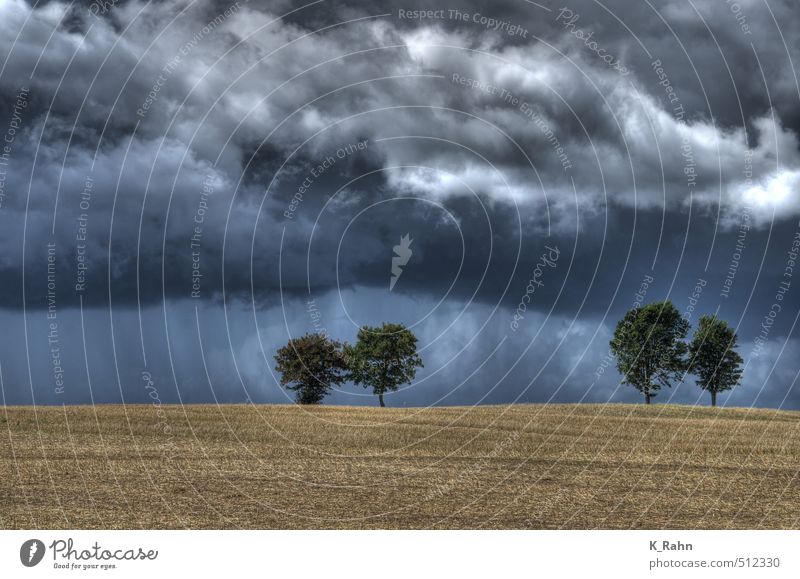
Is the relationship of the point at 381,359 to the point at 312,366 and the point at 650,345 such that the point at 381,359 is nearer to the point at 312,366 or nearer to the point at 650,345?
the point at 312,366

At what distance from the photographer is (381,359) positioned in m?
98.9

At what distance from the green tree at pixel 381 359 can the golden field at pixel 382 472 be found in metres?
39.4

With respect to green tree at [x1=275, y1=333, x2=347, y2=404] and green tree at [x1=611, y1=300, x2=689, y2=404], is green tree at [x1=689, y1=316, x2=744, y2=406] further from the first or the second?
green tree at [x1=275, y1=333, x2=347, y2=404]

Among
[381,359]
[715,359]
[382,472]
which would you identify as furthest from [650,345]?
[382,472]

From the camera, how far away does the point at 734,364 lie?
10362 centimetres

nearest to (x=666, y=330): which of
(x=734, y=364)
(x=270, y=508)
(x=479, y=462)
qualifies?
(x=734, y=364)

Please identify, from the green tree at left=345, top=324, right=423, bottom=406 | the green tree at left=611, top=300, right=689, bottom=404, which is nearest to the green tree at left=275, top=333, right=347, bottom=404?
the green tree at left=345, top=324, right=423, bottom=406

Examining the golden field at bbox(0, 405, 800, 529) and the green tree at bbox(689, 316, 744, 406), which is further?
the green tree at bbox(689, 316, 744, 406)

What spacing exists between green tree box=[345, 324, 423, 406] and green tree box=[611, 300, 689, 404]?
24271 millimetres

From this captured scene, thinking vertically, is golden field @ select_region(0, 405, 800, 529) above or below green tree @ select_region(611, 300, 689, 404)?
below

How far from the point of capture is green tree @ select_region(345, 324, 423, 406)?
320ft

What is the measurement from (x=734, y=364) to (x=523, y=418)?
181ft

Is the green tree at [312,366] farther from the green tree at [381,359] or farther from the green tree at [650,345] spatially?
the green tree at [650,345]
